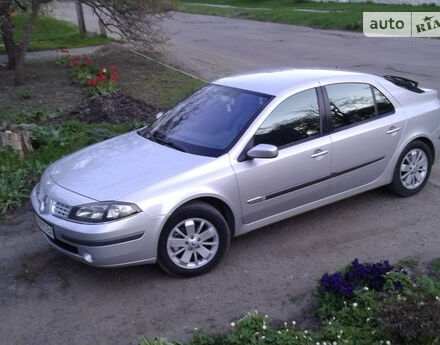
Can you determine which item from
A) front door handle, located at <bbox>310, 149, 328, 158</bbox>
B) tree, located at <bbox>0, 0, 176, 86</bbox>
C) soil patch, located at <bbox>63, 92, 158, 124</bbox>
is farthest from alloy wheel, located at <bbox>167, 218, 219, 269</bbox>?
tree, located at <bbox>0, 0, 176, 86</bbox>

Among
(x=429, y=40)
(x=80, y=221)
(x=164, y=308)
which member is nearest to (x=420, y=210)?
(x=164, y=308)

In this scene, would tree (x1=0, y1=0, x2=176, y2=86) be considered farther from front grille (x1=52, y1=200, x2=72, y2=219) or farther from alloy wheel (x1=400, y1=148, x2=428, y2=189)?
front grille (x1=52, y1=200, x2=72, y2=219)

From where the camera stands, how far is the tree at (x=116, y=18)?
12070 mm

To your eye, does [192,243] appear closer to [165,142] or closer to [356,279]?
[165,142]

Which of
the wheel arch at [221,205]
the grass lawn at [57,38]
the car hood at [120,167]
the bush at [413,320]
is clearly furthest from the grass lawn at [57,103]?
the bush at [413,320]

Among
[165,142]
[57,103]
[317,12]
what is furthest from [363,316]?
[317,12]

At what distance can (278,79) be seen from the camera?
5.62 meters

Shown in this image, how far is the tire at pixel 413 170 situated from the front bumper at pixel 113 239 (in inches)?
110

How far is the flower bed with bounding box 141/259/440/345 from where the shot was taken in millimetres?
3531

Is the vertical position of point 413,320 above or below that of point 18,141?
below

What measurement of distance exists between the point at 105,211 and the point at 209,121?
55.2 inches

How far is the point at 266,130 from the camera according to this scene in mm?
5141

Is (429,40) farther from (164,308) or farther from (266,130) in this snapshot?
(164,308)

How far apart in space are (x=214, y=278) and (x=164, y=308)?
567mm
